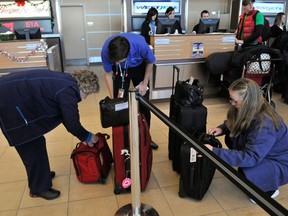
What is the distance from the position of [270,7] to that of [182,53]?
18.8 feet

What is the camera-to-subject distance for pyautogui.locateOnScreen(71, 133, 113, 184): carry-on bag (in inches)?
81.7

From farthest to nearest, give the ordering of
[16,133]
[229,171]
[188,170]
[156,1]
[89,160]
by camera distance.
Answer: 1. [156,1]
2. [89,160]
3. [188,170]
4. [16,133]
5. [229,171]

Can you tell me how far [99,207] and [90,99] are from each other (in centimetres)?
277

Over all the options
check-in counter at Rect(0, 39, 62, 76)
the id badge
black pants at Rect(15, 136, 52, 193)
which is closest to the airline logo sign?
check-in counter at Rect(0, 39, 62, 76)

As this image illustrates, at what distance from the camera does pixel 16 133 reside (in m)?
1.67

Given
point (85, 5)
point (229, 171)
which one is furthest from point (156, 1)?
point (229, 171)

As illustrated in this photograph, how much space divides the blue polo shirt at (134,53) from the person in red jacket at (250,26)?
7.23 ft

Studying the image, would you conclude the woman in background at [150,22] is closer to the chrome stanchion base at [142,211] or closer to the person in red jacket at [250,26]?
the person in red jacket at [250,26]

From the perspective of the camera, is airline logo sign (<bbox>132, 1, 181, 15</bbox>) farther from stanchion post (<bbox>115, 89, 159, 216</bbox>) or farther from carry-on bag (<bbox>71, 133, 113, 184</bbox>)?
stanchion post (<bbox>115, 89, 159, 216</bbox>)

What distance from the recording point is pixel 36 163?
1880 mm

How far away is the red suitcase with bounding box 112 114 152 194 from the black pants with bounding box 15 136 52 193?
0.52m

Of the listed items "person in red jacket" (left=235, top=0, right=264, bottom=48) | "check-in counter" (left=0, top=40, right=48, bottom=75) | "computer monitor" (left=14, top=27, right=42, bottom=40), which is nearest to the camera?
"check-in counter" (left=0, top=40, right=48, bottom=75)

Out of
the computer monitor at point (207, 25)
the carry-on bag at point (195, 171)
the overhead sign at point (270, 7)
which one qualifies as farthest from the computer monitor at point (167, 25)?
the overhead sign at point (270, 7)

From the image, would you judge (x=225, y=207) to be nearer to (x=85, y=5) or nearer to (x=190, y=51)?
(x=190, y=51)
